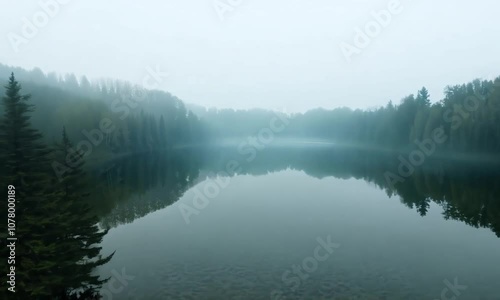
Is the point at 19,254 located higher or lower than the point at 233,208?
higher

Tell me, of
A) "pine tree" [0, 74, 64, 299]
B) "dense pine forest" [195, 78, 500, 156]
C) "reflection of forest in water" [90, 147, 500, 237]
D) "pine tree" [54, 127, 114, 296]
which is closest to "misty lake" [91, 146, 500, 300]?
"reflection of forest in water" [90, 147, 500, 237]

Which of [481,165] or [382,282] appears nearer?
[382,282]

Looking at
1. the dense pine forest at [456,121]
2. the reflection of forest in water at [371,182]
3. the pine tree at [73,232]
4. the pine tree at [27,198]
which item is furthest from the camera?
the dense pine forest at [456,121]

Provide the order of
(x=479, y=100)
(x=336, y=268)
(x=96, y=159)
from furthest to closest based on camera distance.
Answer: (x=479, y=100)
(x=96, y=159)
(x=336, y=268)

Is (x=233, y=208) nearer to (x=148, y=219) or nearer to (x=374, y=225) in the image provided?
(x=148, y=219)

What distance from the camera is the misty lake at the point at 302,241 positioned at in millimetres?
24766

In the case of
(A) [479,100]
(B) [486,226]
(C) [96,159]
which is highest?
(A) [479,100]

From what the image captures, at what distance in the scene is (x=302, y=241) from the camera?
35.8 metres

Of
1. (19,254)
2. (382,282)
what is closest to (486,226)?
(382,282)

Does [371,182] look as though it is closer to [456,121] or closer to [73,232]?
[456,121]

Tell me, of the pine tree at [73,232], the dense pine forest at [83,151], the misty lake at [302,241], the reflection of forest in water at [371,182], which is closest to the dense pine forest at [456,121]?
the dense pine forest at [83,151]

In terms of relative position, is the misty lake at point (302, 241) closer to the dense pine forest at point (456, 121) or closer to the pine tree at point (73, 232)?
the pine tree at point (73, 232)

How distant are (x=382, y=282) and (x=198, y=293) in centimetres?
1376

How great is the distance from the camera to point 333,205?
176 ft
